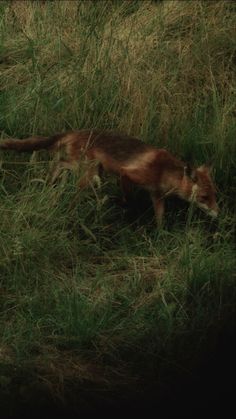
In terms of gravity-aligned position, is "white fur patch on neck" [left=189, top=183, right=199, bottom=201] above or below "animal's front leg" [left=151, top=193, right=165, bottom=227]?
above

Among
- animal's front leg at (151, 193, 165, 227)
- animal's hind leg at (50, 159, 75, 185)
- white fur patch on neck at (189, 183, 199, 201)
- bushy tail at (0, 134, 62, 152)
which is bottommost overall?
animal's front leg at (151, 193, 165, 227)

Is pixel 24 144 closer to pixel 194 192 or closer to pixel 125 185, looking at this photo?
pixel 125 185

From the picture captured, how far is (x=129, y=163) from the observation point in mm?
7000

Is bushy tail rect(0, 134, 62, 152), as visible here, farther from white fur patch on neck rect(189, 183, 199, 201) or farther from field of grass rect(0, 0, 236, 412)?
white fur patch on neck rect(189, 183, 199, 201)

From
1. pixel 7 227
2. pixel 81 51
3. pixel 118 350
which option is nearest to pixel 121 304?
pixel 118 350

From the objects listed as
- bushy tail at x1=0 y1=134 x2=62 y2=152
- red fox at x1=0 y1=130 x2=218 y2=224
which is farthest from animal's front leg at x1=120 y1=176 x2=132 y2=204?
bushy tail at x1=0 y1=134 x2=62 y2=152

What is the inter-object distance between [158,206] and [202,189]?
0.33m

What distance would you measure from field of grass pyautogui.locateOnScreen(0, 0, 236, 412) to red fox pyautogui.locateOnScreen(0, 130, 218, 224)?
5.6 inches

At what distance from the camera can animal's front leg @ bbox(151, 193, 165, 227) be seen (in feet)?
22.9

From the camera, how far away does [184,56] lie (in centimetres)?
822

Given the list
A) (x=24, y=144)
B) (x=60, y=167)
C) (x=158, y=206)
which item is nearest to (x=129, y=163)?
(x=158, y=206)

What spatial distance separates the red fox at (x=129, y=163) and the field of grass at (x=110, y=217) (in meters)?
0.14

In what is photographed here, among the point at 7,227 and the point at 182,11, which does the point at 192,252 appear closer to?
the point at 7,227

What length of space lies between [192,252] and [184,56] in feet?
7.60
